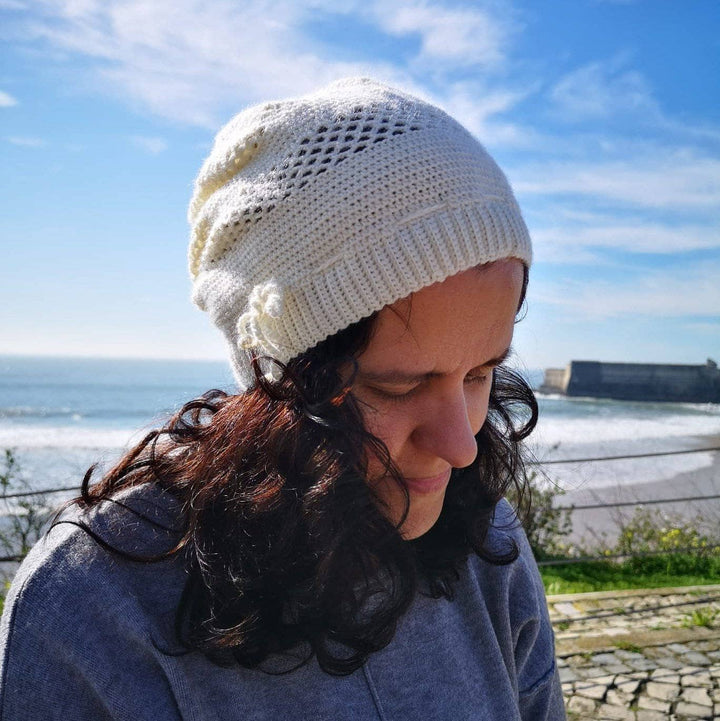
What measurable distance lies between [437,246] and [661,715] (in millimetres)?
3689

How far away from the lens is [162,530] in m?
1.46

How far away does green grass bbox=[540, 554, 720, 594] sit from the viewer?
629cm

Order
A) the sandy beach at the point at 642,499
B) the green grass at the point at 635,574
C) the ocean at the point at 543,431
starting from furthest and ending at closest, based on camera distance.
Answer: the ocean at the point at 543,431 → the sandy beach at the point at 642,499 → the green grass at the point at 635,574

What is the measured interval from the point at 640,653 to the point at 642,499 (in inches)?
361

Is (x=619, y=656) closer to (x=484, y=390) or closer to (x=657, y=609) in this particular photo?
(x=657, y=609)

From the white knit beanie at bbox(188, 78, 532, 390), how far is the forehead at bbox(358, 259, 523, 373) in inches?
1.3

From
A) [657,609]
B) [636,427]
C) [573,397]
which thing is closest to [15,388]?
[573,397]

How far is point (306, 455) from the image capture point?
1.39m

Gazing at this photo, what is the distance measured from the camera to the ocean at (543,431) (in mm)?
15109

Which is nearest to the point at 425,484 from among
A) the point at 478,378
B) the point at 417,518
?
the point at 417,518

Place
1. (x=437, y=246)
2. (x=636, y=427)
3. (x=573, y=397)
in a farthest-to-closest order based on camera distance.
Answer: (x=573, y=397) → (x=636, y=427) → (x=437, y=246)

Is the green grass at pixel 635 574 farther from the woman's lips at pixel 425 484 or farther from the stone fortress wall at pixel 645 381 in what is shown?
the stone fortress wall at pixel 645 381

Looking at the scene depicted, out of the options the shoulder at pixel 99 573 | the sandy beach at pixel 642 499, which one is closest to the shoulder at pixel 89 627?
the shoulder at pixel 99 573

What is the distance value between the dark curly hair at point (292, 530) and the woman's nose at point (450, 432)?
0.10 m
